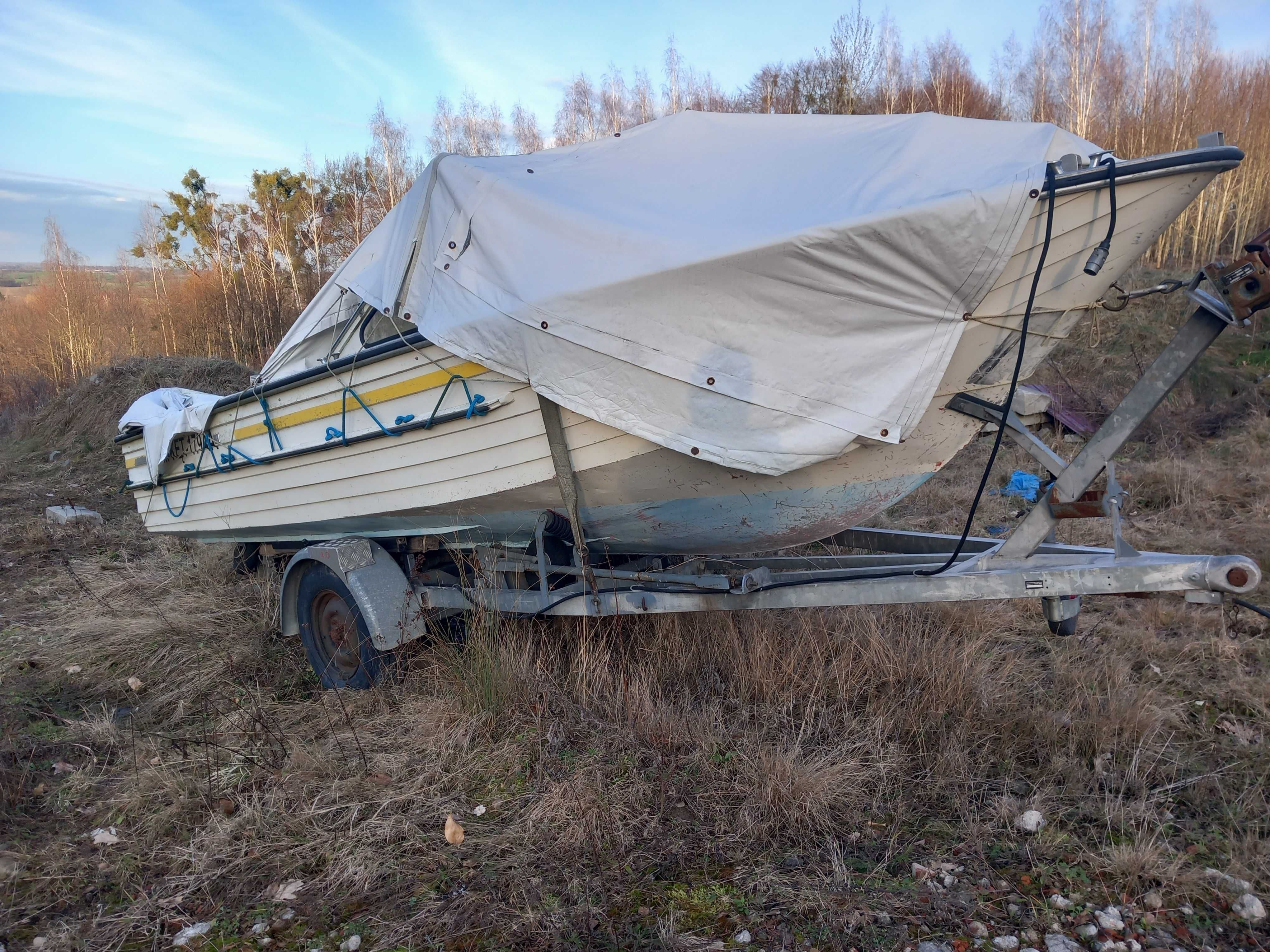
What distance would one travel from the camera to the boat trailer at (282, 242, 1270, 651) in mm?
2598

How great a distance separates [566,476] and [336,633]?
6.45 ft

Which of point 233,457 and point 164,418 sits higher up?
point 164,418

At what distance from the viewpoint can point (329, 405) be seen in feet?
13.8

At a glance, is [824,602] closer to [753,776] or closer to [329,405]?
[753,776]

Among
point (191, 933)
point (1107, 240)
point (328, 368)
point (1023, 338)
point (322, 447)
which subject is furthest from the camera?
point (322, 447)

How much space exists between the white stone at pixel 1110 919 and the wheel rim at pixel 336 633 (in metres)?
3.46

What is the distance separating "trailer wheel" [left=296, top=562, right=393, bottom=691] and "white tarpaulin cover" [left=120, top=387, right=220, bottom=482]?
1.40 metres

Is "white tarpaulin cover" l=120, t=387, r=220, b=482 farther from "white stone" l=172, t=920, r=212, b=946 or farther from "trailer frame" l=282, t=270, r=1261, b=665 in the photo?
"white stone" l=172, t=920, r=212, b=946

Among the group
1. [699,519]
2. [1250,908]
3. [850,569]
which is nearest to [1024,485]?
[850,569]

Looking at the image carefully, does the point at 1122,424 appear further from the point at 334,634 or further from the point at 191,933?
the point at 334,634

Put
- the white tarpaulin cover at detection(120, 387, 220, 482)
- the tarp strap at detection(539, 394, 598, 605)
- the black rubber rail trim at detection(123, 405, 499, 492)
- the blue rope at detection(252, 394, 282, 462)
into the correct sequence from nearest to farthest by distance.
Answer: the tarp strap at detection(539, 394, 598, 605)
the black rubber rail trim at detection(123, 405, 499, 492)
the blue rope at detection(252, 394, 282, 462)
the white tarpaulin cover at detection(120, 387, 220, 482)

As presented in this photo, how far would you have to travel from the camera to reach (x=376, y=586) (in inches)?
161

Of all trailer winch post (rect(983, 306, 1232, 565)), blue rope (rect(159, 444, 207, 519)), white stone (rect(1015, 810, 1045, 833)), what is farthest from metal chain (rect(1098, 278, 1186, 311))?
blue rope (rect(159, 444, 207, 519))

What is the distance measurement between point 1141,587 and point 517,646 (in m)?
2.67
